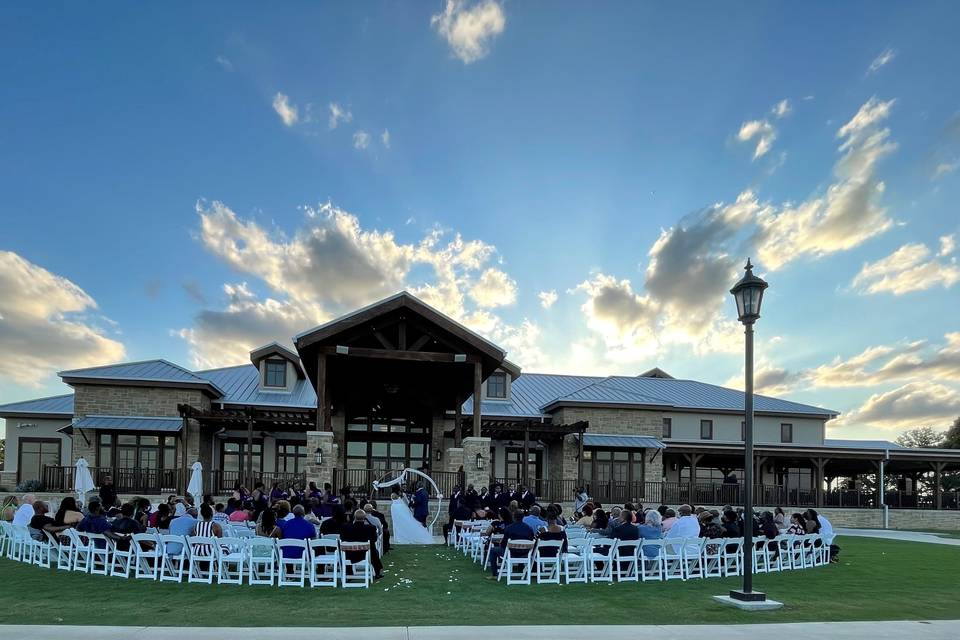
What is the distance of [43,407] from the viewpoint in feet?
94.1

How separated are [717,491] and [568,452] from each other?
7147mm

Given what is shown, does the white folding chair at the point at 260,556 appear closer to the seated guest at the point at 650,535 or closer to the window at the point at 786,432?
the seated guest at the point at 650,535

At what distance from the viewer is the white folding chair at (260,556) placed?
33.5 feet

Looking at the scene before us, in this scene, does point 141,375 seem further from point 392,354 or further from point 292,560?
point 292,560

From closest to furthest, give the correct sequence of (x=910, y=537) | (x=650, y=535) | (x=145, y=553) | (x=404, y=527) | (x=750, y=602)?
(x=750, y=602) < (x=145, y=553) < (x=650, y=535) < (x=404, y=527) < (x=910, y=537)

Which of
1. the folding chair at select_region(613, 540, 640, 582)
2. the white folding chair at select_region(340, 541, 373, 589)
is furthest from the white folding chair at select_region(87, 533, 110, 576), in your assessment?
the folding chair at select_region(613, 540, 640, 582)

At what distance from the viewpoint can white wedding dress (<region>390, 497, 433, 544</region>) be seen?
17297 mm

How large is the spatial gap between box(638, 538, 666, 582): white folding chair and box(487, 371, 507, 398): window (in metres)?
20.2

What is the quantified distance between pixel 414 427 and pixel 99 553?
1918 centimetres

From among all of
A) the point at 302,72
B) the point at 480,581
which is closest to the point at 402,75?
the point at 302,72

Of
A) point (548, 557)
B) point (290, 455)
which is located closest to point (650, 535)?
point (548, 557)

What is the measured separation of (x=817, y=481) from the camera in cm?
3200

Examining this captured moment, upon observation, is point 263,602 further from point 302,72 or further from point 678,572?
point 302,72

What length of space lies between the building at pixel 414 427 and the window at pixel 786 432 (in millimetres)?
50
